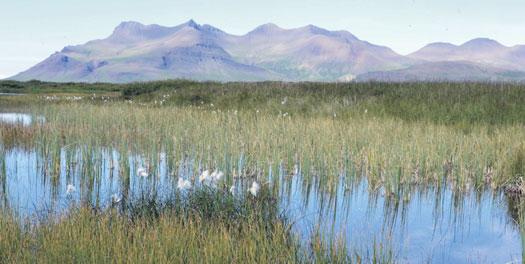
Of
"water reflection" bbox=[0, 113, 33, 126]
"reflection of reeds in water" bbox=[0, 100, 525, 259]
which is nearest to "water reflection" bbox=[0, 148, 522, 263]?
"reflection of reeds in water" bbox=[0, 100, 525, 259]

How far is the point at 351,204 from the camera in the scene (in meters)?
9.84

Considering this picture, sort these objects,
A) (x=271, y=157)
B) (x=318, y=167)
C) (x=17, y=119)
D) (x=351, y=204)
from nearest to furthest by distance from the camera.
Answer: (x=351, y=204) → (x=318, y=167) → (x=271, y=157) → (x=17, y=119)

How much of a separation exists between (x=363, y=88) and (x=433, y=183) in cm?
1418

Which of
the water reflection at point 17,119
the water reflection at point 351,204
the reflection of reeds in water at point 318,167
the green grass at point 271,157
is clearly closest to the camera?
the green grass at point 271,157

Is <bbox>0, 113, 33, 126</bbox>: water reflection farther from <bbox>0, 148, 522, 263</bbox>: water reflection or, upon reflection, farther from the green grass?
<bbox>0, 148, 522, 263</bbox>: water reflection

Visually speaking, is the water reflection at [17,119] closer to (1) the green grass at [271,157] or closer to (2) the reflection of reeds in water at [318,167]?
(1) the green grass at [271,157]

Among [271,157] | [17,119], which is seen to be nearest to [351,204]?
[271,157]

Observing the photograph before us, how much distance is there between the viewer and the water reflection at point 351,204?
7641 millimetres

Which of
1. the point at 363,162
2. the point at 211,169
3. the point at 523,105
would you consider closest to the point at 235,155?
the point at 211,169

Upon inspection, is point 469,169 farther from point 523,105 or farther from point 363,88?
point 363,88

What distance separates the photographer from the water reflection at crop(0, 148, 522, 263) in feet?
25.1

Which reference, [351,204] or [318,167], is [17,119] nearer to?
[318,167]

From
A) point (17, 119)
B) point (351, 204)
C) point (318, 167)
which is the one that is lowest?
point (351, 204)

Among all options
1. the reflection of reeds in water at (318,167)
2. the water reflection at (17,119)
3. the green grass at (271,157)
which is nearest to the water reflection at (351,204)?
the reflection of reeds in water at (318,167)
